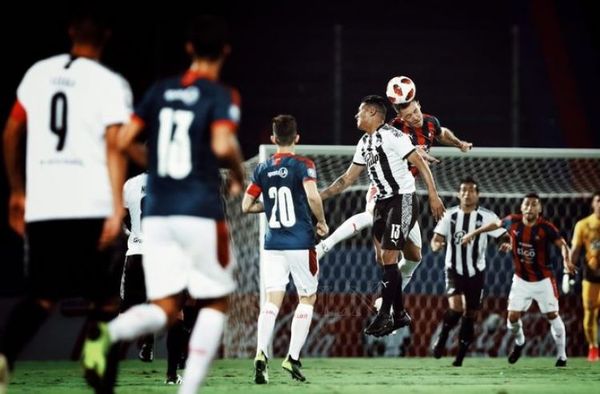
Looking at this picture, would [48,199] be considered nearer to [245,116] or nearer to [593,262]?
[593,262]

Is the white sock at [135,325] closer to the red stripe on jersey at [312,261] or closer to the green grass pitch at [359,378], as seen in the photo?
the green grass pitch at [359,378]

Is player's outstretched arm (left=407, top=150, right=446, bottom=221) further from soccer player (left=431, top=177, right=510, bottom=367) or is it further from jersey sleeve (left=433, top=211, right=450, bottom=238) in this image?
jersey sleeve (left=433, top=211, right=450, bottom=238)

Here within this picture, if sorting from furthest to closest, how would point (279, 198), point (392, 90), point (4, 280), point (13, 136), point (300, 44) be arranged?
1. point (300, 44)
2. point (4, 280)
3. point (392, 90)
4. point (279, 198)
5. point (13, 136)

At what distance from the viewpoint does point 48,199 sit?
15.8 feet

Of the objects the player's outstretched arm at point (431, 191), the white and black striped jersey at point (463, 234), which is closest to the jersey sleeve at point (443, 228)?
the white and black striped jersey at point (463, 234)

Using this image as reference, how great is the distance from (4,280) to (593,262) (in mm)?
7420

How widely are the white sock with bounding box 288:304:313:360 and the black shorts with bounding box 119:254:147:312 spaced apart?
162 cm

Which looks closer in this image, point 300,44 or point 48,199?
point 48,199

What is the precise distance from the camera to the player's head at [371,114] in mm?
8578

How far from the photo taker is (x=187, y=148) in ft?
15.3

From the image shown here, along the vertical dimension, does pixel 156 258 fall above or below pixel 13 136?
below


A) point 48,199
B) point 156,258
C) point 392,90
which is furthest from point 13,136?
point 392,90

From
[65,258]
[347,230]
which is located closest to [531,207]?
[347,230]

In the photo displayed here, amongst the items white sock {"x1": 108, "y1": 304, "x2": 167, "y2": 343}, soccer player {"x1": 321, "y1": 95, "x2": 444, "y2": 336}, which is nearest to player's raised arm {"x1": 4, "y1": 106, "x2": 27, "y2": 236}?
white sock {"x1": 108, "y1": 304, "x2": 167, "y2": 343}
